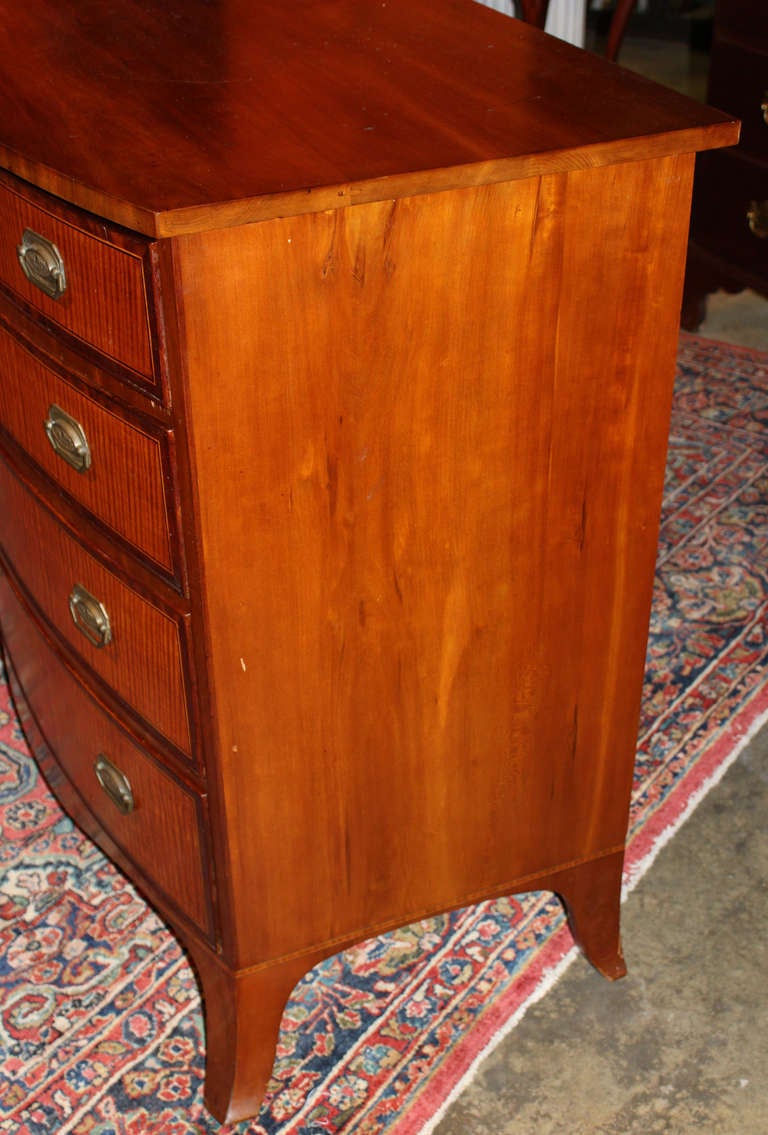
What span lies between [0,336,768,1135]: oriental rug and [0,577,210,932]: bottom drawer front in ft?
0.66

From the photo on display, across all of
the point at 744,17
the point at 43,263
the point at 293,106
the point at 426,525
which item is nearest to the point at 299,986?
the point at 426,525

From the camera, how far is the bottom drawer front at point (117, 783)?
144 centimetres

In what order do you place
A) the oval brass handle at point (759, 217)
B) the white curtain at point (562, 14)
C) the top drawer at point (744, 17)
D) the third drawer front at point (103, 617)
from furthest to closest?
the white curtain at point (562, 14) → the oval brass handle at point (759, 217) → the top drawer at point (744, 17) → the third drawer front at point (103, 617)

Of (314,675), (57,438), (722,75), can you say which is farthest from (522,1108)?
(722,75)

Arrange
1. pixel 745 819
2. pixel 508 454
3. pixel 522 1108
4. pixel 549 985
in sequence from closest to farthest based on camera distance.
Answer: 1. pixel 508 454
2. pixel 522 1108
3. pixel 549 985
4. pixel 745 819

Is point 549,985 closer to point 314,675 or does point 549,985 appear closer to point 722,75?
point 314,675

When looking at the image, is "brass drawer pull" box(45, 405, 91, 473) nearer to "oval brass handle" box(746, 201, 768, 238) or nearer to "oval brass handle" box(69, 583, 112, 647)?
"oval brass handle" box(69, 583, 112, 647)

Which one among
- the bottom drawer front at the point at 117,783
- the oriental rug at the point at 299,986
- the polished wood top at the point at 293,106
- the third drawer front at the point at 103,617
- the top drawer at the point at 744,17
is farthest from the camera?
the top drawer at the point at 744,17

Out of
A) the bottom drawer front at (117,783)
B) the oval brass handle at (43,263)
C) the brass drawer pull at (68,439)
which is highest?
the oval brass handle at (43,263)

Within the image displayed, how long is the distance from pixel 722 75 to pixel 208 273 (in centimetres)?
221

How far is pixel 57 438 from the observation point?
135 cm

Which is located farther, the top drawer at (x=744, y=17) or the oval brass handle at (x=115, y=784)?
the top drawer at (x=744, y=17)

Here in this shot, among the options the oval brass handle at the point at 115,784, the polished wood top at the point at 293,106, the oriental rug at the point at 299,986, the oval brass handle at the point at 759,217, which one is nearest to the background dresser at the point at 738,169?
the oval brass handle at the point at 759,217

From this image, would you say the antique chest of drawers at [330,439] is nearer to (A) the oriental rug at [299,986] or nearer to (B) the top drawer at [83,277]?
(B) the top drawer at [83,277]
